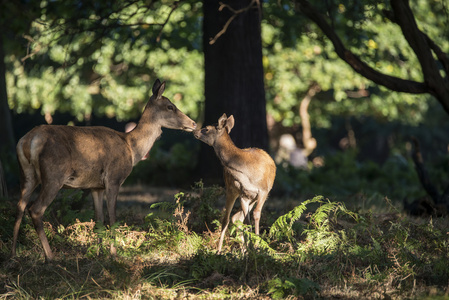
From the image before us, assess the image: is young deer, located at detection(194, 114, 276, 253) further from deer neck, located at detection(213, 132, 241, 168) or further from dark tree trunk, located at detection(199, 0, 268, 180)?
dark tree trunk, located at detection(199, 0, 268, 180)

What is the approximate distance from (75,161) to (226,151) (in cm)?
168

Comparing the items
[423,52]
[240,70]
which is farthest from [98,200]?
[423,52]

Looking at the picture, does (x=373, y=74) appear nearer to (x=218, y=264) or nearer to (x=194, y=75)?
(x=218, y=264)

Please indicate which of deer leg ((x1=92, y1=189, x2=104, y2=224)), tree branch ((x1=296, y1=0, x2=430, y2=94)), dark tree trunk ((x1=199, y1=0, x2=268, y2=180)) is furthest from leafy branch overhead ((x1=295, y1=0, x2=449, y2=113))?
deer leg ((x1=92, y1=189, x2=104, y2=224))

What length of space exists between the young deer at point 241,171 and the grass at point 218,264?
1.19ft

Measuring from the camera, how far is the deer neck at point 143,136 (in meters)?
7.72

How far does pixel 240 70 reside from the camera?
1128 centimetres

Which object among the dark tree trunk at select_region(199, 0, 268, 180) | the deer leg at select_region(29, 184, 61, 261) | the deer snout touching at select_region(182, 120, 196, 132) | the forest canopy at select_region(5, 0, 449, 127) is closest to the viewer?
the deer leg at select_region(29, 184, 61, 261)

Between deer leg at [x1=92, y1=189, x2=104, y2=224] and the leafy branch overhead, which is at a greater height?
the leafy branch overhead

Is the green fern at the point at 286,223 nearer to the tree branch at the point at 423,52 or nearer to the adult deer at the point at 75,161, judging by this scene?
the adult deer at the point at 75,161

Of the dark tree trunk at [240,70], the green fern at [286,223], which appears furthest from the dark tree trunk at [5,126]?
the green fern at [286,223]

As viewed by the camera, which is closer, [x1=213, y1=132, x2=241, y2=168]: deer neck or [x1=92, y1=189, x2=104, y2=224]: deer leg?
[x1=213, y1=132, x2=241, y2=168]: deer neck

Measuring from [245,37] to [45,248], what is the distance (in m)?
6.01

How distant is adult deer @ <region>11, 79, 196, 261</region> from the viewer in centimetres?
655
